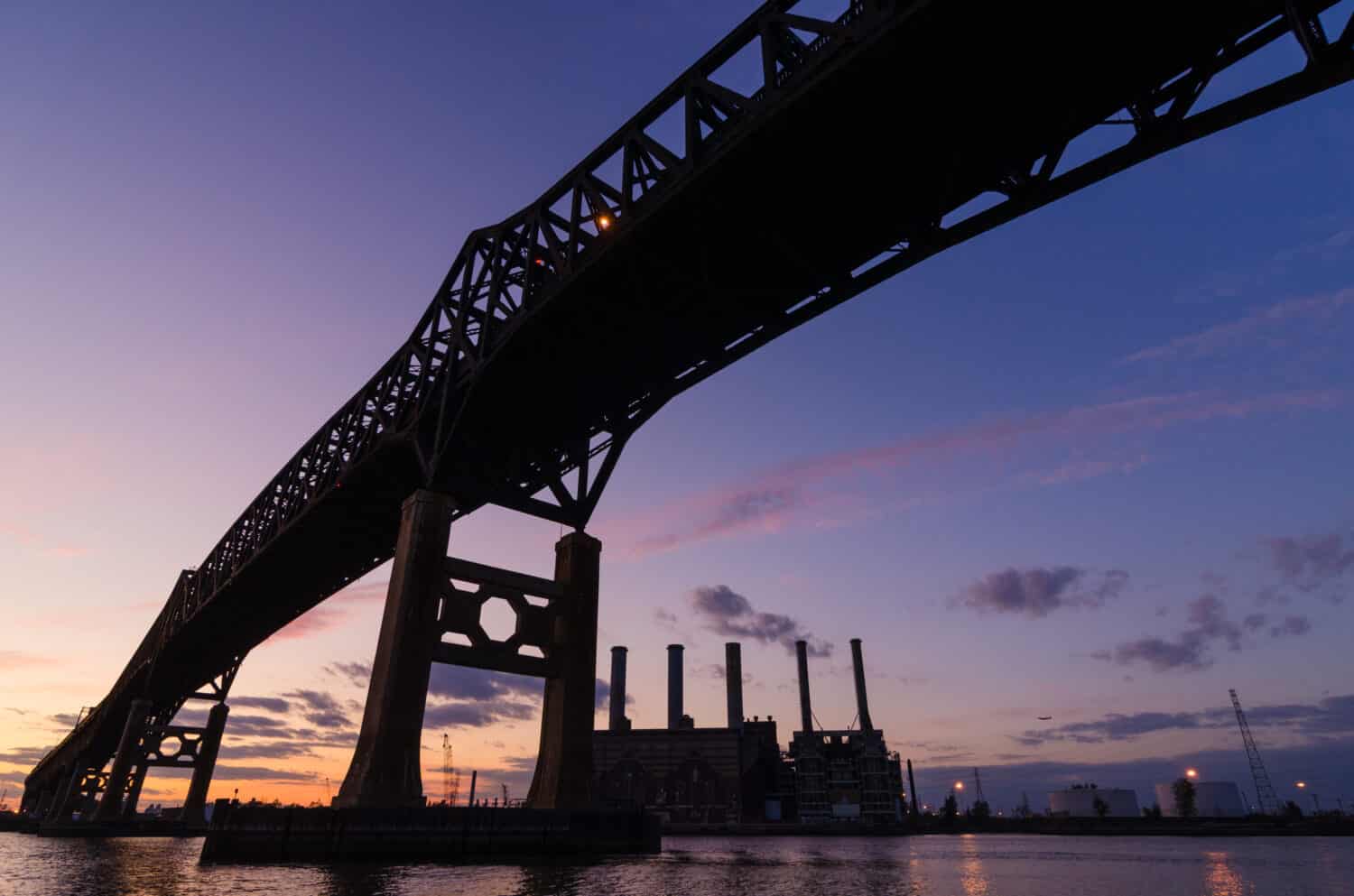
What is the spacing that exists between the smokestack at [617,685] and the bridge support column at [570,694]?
75983mm

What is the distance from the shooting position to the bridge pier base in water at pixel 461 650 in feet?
60.4

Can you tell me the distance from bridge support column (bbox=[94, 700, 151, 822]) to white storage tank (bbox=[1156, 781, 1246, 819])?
142264mm

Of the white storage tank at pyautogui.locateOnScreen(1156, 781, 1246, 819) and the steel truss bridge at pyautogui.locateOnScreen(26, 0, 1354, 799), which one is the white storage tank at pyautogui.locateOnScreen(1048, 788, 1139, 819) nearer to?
the white storage tank at pyautogui.locateOnScreen(1156, 781, 1246, 819)

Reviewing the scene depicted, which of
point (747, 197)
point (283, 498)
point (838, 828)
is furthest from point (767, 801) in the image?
point (747, 197)

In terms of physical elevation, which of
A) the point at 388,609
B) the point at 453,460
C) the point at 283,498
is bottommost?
the point at 388,609

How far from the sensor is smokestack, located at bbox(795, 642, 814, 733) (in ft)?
318

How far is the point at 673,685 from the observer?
97562 millimetres

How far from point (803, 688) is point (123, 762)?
69.9 metres

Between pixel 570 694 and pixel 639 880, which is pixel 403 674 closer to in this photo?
pixel 570 694

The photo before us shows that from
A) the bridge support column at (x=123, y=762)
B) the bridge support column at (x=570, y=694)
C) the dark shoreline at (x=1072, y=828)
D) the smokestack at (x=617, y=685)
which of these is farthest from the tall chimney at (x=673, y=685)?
the bridge support column at (x=570, y=694)

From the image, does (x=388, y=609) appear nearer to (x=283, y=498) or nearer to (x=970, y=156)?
(x=970, y=156)

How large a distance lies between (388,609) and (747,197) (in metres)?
13.3

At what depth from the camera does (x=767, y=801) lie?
307 feet

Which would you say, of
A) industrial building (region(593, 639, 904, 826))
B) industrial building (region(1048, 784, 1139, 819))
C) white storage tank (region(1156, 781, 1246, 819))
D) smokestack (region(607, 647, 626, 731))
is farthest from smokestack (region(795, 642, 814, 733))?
white storage tank (region(1156, 781, 1246, 819))
